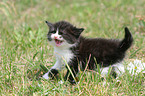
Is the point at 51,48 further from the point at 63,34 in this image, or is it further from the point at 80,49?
the point at 63,34

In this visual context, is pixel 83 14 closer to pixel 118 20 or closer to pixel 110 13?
pixel 110 13

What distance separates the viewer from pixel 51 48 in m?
4.95

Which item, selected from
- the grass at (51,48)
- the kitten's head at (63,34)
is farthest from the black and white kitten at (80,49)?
the grass at (51,48)

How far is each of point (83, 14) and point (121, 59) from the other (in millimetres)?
3880

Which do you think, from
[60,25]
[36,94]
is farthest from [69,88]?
[60,25]

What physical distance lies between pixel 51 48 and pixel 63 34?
149 cm

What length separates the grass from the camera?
3.28 meters

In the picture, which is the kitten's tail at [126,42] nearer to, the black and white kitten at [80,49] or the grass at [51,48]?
the black and white kitten at [80,49]

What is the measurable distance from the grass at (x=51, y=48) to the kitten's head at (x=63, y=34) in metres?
0.70

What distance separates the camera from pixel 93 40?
4000 millimetres

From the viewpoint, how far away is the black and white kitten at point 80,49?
11.8 feet

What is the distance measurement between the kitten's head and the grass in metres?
0.70

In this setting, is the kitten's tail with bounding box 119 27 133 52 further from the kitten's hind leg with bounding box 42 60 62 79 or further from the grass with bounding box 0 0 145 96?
the kitten's hind leg with bounding box 42 60 62 79

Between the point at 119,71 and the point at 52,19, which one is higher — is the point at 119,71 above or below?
below
